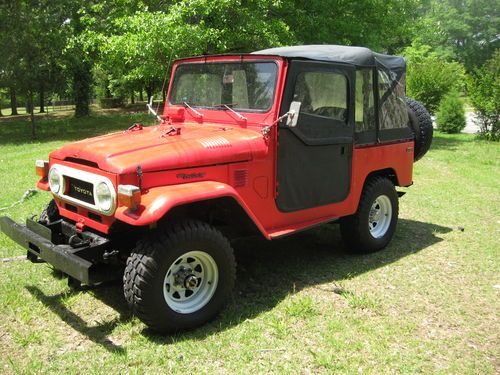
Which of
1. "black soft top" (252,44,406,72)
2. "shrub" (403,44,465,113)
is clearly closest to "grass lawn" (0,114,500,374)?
"black soft top" (252,44,406,72)

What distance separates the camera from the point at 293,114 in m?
4.21

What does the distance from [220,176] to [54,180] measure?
143 centimetres

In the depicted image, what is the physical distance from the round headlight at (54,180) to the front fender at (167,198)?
0.94 m

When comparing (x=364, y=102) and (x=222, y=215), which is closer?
(x=222, y=215)

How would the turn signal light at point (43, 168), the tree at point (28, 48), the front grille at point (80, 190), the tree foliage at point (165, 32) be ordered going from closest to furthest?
the front grille at point (80, 190) < the turn signal light at point (43, 168) < the tree foliage at point (165, 32) < the tree at point (28, 48)

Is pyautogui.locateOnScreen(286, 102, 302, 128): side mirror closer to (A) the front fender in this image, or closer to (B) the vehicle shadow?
(A) the front fender

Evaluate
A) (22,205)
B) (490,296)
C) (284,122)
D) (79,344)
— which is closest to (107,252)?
(79,344)

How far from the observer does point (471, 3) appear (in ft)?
176

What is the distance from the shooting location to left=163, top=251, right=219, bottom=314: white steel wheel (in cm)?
373

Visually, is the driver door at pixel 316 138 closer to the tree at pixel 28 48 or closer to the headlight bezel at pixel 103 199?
the headlight bezel at pixel 103 199

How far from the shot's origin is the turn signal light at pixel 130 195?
338 cm

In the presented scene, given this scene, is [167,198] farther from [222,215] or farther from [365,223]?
[365,223]

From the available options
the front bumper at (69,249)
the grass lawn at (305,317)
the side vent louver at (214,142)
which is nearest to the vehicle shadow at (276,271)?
the grass lawn at (305,317)

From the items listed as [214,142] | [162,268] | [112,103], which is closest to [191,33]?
[214,142]
